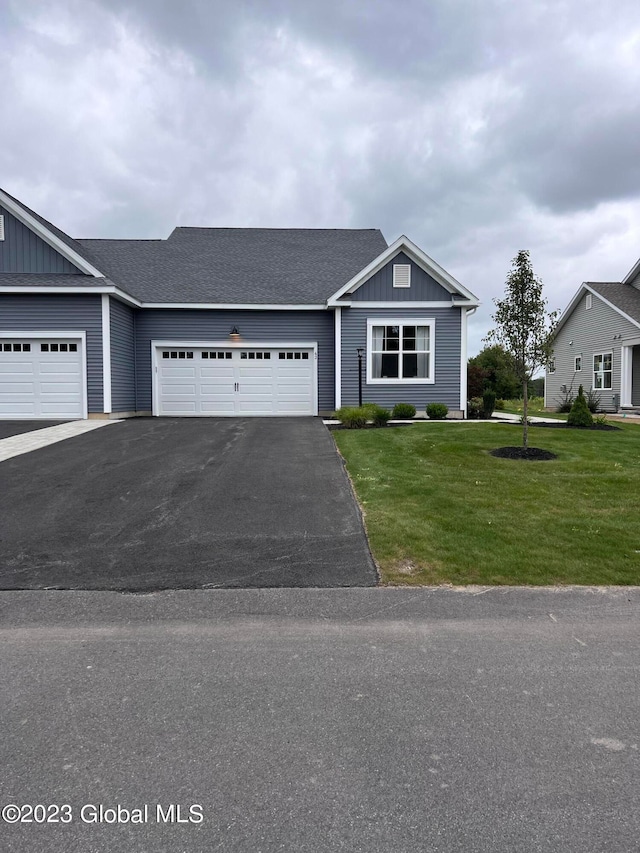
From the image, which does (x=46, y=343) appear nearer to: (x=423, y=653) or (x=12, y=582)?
(x=12, y=582)

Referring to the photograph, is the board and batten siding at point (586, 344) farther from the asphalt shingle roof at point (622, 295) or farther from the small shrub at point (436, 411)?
the small shrub at point (436, 411)

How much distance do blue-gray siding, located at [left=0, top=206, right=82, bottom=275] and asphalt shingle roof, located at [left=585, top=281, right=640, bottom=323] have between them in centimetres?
2176

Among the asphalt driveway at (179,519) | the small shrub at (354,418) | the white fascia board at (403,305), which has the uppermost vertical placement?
the white fascia board at (403,305)

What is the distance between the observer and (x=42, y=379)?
49.5 feet

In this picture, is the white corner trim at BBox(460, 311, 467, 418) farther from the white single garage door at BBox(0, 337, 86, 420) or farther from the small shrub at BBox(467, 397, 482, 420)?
the white single garage door at BBox(0, 337, 86, 420)

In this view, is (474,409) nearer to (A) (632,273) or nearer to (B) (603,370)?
(B) (603,370)

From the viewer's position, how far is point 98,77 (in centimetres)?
1374

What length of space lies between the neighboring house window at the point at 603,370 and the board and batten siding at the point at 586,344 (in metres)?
0.27

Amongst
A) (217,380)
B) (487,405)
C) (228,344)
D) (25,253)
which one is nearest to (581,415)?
(487,405)

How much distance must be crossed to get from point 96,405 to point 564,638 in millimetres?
14460

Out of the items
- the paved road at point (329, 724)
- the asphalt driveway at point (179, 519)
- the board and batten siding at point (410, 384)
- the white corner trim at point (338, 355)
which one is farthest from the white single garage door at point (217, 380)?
the paved road at point (329, 724)

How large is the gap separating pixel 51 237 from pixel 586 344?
2401 centimetres

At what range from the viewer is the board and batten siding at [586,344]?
2258 cm

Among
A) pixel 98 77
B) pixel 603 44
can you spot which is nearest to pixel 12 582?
pixel 98 77
